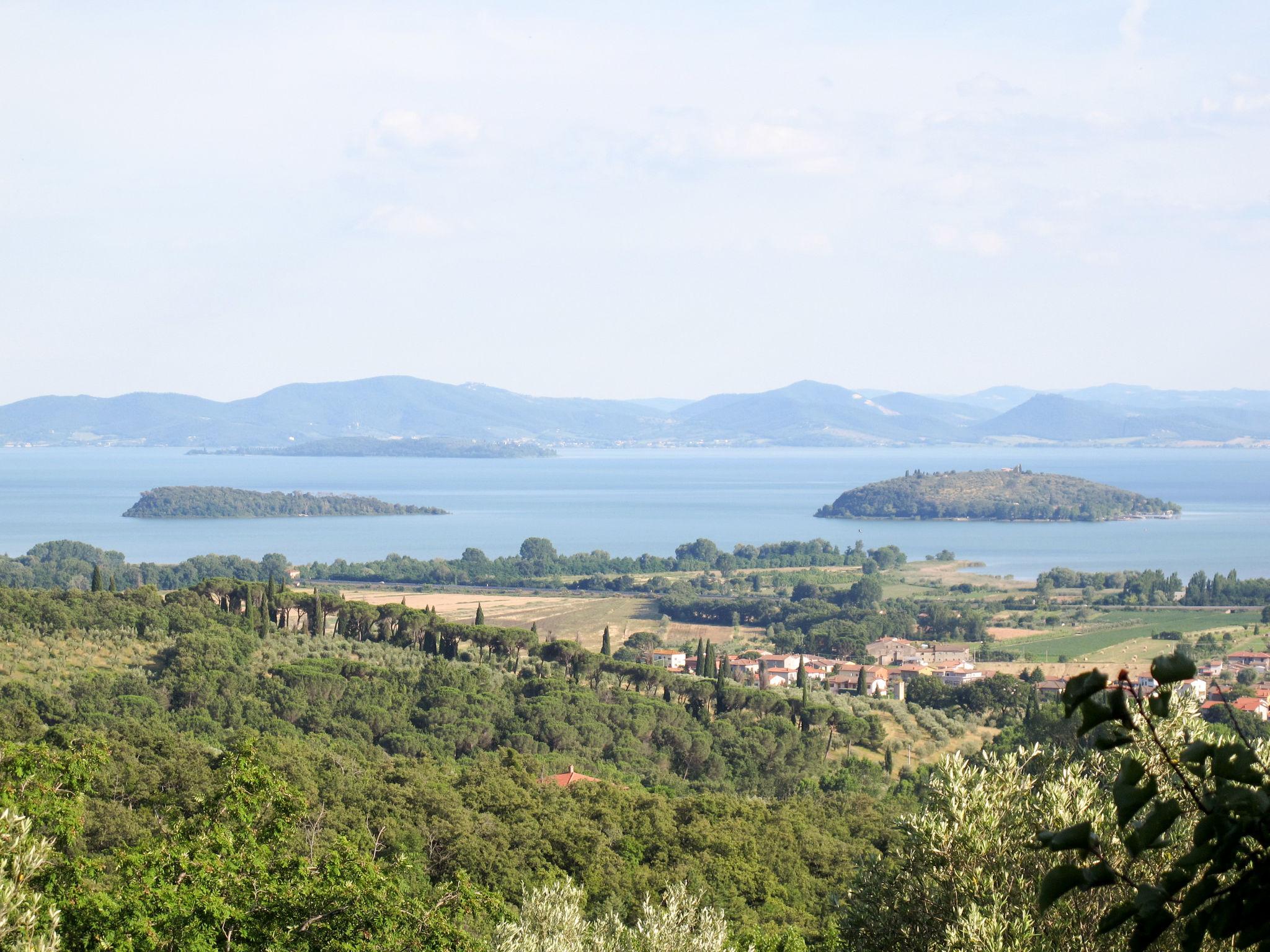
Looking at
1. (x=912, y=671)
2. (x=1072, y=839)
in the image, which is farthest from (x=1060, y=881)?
(x=912, y=671)

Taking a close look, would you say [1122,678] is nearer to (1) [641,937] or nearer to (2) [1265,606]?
(1) [641,937]

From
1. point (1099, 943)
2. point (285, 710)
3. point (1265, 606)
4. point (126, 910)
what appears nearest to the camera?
point (1099, 943)

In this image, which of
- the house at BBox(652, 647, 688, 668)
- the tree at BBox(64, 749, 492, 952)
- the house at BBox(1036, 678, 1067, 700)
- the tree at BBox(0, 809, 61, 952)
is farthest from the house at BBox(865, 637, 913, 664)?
the tree at BBox(0, 809, 61, 952)

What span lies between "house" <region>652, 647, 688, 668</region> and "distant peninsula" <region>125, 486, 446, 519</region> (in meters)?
83.8

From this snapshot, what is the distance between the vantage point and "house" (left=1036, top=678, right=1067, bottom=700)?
3944 cm

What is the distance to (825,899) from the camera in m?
18.3

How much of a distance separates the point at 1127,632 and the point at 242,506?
96.9 m

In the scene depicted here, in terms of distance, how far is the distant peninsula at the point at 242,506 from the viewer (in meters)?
127

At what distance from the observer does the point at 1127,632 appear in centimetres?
5750

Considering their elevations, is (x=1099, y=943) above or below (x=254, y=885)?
above

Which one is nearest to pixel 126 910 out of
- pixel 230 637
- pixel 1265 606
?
pixel 230 637

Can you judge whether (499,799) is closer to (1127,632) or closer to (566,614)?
(566,614)

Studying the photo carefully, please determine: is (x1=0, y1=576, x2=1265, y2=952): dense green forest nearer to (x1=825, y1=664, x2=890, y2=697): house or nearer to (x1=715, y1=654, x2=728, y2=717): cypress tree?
(x1=715, y1=654, x2=728, y2=717): cypress tree

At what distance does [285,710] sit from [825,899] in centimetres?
1563
